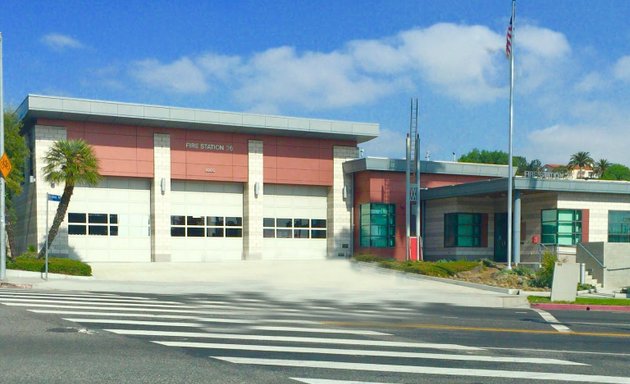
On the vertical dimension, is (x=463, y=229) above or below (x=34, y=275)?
above

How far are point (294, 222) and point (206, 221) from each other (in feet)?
19.3

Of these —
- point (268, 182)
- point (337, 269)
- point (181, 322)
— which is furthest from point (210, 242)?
point (181, 322)

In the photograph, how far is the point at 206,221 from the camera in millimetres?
43281

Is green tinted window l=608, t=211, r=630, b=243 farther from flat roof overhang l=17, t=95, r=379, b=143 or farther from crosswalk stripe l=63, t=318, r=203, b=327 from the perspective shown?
crosswalk stripe l=63, t=318, r=203, b=327

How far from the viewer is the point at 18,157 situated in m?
38.4

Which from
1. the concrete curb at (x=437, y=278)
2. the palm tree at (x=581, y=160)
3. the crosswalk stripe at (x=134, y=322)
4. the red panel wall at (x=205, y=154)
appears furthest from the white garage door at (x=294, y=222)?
the palm tree at (x=581, y=160)

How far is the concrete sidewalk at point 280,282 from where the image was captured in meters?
24.8

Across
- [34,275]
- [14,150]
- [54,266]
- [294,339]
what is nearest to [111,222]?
[14,150]

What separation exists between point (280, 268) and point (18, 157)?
15.8m

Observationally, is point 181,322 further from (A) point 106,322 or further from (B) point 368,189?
(B) point 368,189

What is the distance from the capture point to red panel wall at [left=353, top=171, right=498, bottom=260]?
43.7 meters

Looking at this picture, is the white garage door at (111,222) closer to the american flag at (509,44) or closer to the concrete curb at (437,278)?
the concrete curb at (437,278)

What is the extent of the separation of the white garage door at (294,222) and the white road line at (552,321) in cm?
2499

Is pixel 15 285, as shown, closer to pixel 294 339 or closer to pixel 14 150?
pixel 14 150
